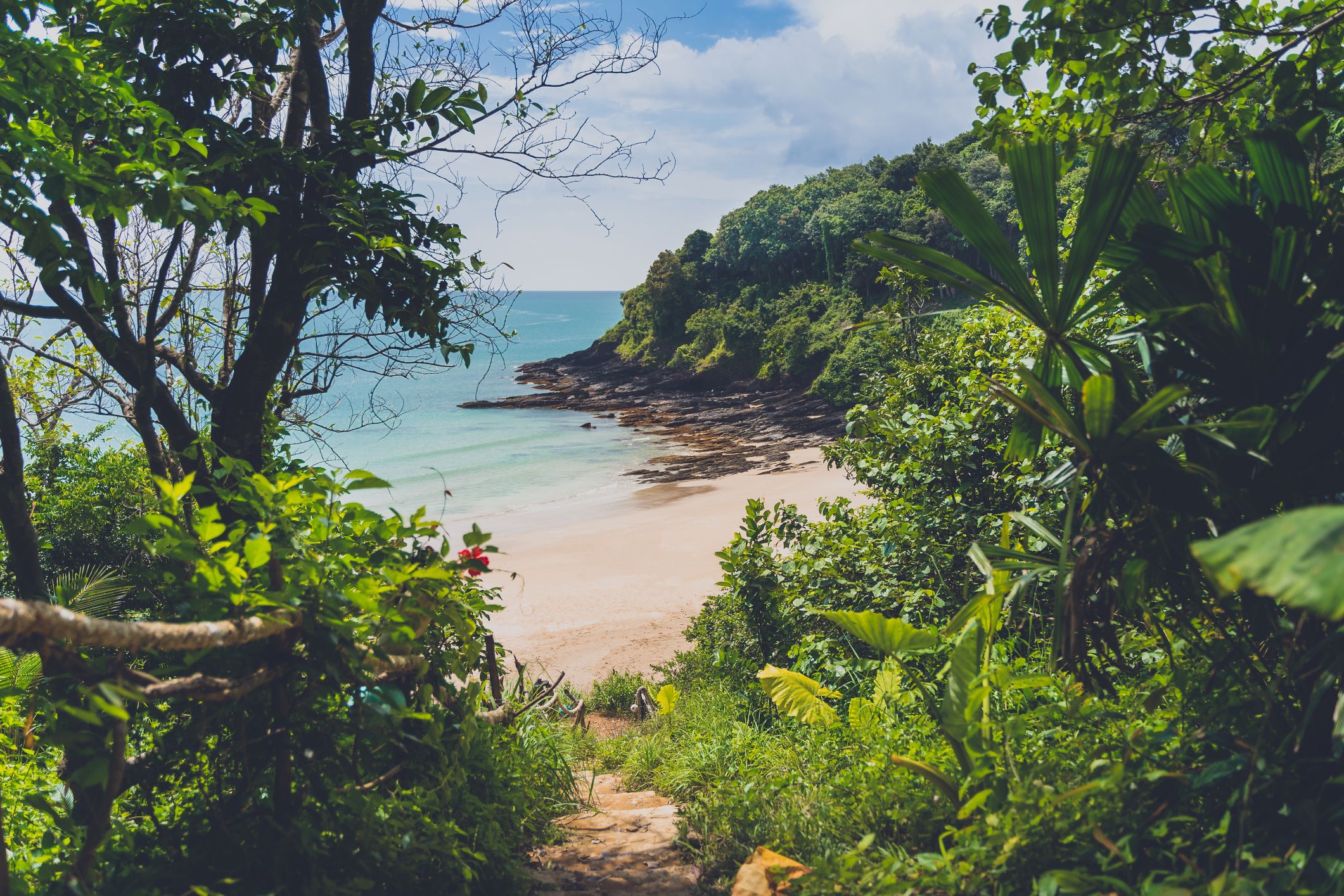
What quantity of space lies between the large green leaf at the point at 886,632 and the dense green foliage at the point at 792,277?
33665mm

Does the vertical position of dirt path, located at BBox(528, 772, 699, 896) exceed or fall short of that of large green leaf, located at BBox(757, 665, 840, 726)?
it falls short

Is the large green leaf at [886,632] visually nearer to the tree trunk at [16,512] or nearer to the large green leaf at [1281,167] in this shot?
the large green leaf at [1281,167]

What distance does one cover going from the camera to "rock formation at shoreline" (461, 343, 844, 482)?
29.9 metres

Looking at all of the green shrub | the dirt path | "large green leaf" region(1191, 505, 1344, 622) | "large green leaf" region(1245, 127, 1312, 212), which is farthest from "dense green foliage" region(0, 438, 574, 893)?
the green shrub

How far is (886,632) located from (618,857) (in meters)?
1.44

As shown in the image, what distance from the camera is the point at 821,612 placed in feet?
10.3

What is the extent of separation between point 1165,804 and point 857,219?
2008 inches

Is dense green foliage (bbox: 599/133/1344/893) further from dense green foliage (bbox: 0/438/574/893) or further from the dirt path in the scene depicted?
dense green foliage (bbox: 0/438/574/893)

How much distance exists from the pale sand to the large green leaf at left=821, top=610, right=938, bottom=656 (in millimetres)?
4361

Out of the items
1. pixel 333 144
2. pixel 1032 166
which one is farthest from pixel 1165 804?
pixel 333 144

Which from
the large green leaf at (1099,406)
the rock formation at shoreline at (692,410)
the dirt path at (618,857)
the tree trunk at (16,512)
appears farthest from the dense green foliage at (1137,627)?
the rock formation at shoreline at (692,410)

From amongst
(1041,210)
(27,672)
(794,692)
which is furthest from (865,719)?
(27,672)

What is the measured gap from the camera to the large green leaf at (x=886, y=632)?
3.14 metres

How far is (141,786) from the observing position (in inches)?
87.0
